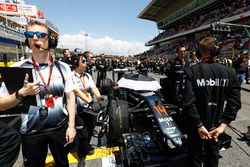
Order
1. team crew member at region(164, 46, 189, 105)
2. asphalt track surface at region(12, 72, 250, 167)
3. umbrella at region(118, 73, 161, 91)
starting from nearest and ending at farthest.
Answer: asphalt track surface at region(12, 72, 250, 167) < umbrella at region(118, 73, 161, 91) < team crew member at region(164, 46, 189, 105)

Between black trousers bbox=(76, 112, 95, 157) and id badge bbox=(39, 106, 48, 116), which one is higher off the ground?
id badge bbox=(39, 106, 48, 116)

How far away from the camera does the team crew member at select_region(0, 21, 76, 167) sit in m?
1.83

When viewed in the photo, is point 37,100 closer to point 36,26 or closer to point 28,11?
point 36,26

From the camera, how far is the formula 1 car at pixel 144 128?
2.62 meters

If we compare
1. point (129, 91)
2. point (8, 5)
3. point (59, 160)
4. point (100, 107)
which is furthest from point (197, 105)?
point (8, 5)

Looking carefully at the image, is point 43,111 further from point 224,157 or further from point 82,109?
point 224,157

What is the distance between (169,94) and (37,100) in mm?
3856

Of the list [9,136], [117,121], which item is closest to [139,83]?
[117,121]

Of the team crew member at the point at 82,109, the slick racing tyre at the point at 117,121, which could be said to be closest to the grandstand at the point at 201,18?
the slick racing tyre at the point at 117,121

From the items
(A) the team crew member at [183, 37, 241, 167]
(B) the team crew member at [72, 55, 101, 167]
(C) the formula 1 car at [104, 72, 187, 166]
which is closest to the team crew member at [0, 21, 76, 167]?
(B) the team crew member at [72, 55, 101, 167]

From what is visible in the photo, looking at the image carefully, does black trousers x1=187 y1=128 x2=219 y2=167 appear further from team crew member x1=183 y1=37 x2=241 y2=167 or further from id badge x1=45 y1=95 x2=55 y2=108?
id badge x1=45 y1=95 x2=55 y2=108

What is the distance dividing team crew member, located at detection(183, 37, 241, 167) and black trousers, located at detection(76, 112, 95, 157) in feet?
5.36

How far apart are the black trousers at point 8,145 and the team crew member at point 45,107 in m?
0.26

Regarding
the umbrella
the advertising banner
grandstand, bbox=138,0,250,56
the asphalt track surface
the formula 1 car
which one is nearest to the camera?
the formula 1 car
